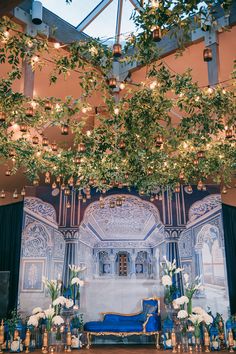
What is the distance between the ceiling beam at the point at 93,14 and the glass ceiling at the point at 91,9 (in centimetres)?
6

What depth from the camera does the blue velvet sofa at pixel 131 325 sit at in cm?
820

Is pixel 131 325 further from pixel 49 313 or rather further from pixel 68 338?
pixel 49 313

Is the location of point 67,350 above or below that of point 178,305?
below

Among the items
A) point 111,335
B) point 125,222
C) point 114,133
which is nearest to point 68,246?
point 125,222

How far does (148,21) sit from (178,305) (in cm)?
649

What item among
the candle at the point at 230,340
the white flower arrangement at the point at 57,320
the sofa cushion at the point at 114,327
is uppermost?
the white flower arrangement at the point at 57,320

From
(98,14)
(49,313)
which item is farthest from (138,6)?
(49,313)

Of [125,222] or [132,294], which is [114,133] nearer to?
[125,222]

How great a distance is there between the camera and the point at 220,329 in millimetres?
8203

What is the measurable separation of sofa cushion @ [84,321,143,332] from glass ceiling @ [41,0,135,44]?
21.3ft

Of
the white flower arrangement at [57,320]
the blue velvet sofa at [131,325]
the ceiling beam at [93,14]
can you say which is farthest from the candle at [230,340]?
the ceiling beam at [93,14]

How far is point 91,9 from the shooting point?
773 cm

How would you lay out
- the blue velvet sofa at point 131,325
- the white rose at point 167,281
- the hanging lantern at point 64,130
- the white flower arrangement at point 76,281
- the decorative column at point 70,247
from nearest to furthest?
the hanging lantern at point 64,130 → the blue velvet sofa at point 131,325 → the white rose at point 167,281 → the white flower arrangement at point 76,281 → the decorative column at point 70,247

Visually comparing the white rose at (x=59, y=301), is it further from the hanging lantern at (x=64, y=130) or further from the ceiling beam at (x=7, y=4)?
the ceiling beam at (x=7, y=4)
